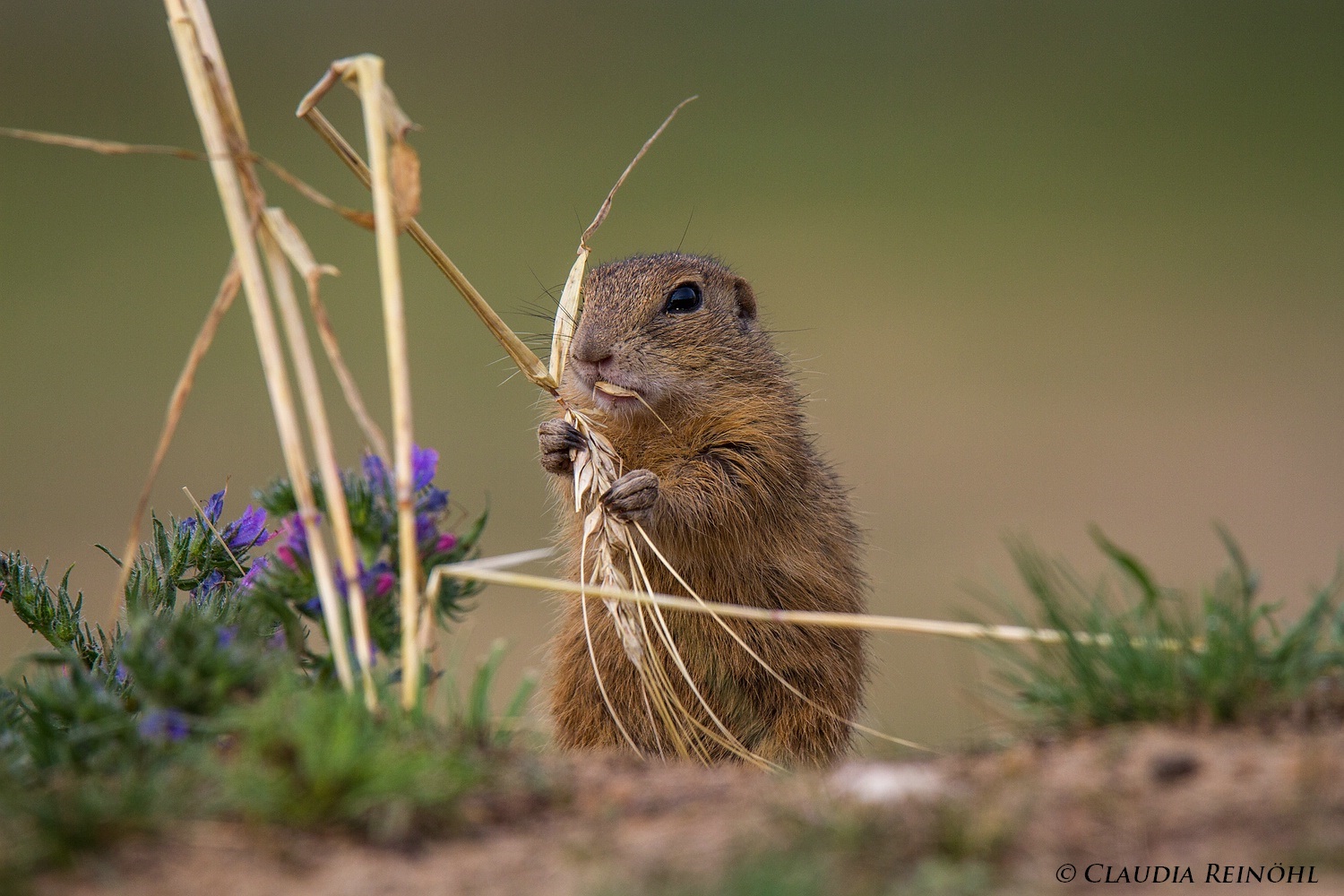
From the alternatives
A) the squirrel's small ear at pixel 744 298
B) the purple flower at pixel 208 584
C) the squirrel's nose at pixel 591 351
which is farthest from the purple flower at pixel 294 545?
the squirrel's small ear at pixel 744 298

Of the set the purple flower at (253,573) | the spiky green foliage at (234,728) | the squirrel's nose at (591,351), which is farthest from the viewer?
the squirrel's nose at (591,351)

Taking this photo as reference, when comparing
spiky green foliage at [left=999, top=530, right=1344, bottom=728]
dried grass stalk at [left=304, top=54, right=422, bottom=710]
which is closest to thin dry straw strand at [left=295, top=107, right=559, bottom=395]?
dried grass stalk at [left=304, top=54, right=422, bottom=710]

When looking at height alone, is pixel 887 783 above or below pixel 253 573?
below

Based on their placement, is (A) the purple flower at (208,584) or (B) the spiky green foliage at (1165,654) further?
(A) the purple flower at (208,584)

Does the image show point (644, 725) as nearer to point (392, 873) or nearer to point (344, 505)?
point (344, 505)

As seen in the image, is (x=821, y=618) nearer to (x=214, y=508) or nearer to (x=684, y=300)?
(x=214, y=508)

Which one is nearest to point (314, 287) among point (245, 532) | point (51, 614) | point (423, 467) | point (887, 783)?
point (423, 467)

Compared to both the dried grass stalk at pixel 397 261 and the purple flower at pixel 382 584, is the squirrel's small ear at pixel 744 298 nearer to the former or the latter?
the dried grass stalk at pixel 397 261
